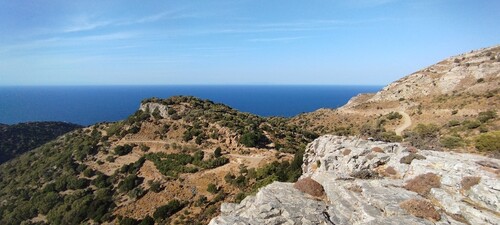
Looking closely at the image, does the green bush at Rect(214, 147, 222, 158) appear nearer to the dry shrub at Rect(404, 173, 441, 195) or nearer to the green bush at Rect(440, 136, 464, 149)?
the green bush at Rect(440, 136, 464, 149)

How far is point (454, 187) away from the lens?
16281mm

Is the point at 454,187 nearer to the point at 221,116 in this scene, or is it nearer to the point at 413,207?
the point at 413,207

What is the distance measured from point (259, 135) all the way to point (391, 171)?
2947 cm

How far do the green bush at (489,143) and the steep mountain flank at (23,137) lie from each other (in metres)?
110

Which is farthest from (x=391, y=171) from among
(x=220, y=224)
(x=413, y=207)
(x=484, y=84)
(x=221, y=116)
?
(x=484, y=84)

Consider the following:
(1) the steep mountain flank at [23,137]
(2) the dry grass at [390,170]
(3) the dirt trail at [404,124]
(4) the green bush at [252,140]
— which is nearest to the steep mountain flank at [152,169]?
(4) the green bush at [252,140]

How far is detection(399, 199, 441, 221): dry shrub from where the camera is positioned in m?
14.1

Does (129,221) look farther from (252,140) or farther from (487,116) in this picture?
(487,116)

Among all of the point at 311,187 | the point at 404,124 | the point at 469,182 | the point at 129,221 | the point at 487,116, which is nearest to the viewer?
the point at 469,182

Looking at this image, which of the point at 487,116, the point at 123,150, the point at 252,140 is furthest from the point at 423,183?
the point at 123,150

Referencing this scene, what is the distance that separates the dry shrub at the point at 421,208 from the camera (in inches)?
554

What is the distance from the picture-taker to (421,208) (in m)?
14.5

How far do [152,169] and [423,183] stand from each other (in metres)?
37.3

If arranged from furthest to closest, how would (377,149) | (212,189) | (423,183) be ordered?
(212,189) < (377,149) < (423,183)
